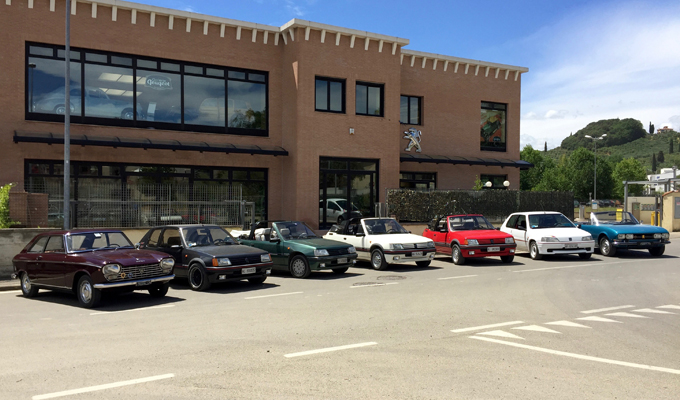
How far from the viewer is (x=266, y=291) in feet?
41.2

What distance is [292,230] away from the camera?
52.3 feet

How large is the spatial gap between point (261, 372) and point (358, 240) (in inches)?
448

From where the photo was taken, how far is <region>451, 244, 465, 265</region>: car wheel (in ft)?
58.6

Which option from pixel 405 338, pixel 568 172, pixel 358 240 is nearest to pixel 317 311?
pixel 405 338

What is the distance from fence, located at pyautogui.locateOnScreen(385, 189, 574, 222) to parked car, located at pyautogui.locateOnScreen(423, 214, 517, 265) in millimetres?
5016

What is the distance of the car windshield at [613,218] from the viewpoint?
2061cm

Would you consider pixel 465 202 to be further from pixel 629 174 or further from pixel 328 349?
pixel 629 174

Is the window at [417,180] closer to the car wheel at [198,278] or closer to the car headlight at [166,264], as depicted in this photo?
the car wheel at [198,278]

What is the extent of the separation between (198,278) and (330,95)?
13.5 m

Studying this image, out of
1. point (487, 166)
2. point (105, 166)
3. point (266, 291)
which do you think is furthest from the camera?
point (487, 166)

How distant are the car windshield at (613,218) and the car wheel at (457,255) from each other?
244 inches

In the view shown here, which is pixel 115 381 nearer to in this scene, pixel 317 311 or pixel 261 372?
pixel 261 372

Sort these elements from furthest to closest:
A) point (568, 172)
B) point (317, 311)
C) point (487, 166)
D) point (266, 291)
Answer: point (568, 172) < point (487, 166) < point (266, 291) < point (317, 311)

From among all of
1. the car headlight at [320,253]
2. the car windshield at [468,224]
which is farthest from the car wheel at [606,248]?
the car headlight at [320,253]
